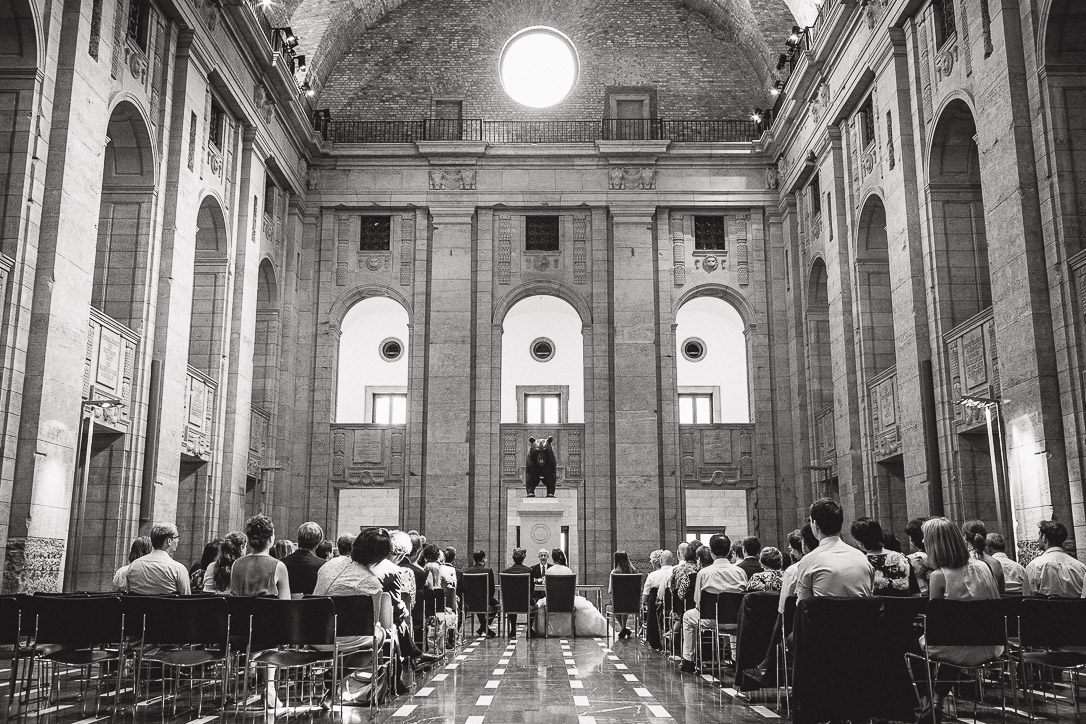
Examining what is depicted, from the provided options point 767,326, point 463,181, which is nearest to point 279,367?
point 463,181

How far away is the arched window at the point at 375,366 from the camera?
29172 mm

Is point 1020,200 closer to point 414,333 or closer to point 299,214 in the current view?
point 414,333

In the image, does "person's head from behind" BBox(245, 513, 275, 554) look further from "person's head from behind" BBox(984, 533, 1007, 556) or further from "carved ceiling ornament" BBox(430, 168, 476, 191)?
"carved ceiling ornament" BBox(430, 168, 476, 191)

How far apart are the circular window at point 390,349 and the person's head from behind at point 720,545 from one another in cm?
1933

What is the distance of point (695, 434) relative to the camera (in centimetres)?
2484

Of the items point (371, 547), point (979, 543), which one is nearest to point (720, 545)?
point (979, 543)

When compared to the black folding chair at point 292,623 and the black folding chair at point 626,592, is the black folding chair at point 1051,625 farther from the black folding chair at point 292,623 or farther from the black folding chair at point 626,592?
the black folding chair at point 626,592

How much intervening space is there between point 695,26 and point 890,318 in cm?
1227

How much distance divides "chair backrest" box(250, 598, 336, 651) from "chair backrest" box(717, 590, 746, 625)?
14.1ft

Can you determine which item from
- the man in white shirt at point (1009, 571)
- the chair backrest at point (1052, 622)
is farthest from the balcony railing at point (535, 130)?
the chair backrest at point (1052, 622)

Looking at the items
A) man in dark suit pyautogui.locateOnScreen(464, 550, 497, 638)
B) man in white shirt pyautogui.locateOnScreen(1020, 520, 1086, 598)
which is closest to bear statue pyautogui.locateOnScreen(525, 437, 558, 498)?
man in dark suit pyautogui.locateOnScreen(464, 550, 497, 638)

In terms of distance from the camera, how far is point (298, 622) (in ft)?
24.2

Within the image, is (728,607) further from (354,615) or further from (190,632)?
(190,632)

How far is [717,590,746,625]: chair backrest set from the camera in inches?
391
